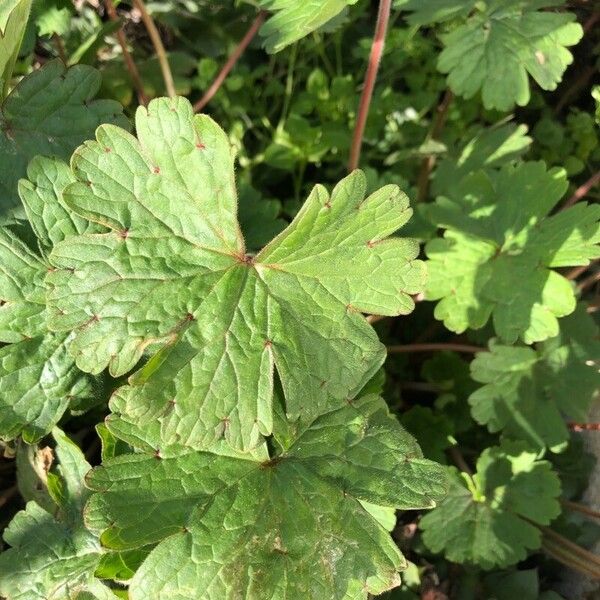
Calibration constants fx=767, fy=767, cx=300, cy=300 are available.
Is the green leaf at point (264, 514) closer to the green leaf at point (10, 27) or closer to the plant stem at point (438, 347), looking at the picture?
the plant stem at point (438, 347)

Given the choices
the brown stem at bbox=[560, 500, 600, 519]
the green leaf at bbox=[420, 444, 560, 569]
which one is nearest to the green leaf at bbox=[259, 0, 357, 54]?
the green leaf at bbox=[420, 444, 560, 569]

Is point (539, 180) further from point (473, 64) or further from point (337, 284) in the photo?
point (337, 284)

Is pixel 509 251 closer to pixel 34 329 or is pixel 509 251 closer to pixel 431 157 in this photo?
pixel 431 157

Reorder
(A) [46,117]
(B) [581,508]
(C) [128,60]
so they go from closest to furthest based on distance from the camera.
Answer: (A) [46,117] < (B) [581,508] < (C) [128,60]

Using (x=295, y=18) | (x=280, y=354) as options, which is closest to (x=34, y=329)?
(x=280, y=354)

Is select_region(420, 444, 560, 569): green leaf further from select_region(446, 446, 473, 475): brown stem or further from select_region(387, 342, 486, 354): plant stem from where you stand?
select_region(387, 342, 486, 354): plant stem

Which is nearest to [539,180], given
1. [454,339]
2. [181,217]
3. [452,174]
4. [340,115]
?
[452,174]

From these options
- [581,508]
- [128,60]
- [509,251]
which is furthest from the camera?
[128,60]
